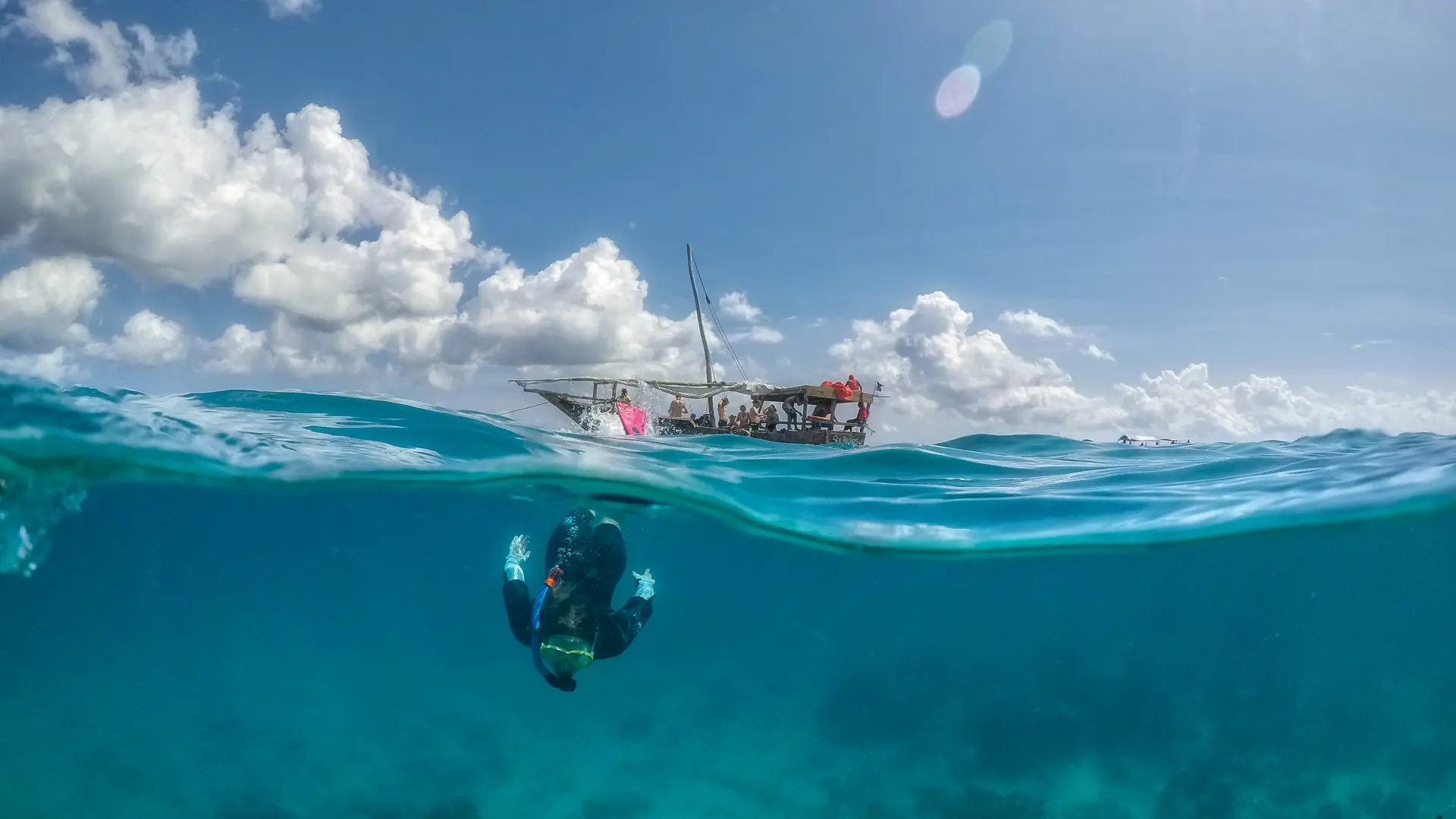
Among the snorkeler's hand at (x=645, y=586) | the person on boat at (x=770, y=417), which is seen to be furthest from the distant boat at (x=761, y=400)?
the snorkeler's hand at (x=645, y=586)

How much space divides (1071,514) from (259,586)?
2544cm

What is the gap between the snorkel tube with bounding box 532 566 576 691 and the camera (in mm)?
6129

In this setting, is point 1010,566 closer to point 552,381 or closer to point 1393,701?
point 1393,701

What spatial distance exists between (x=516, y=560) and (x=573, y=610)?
5.16 feet

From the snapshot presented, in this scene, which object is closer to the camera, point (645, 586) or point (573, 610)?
point (573, 610)

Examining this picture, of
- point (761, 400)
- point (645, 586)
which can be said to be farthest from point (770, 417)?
point (645, 586)

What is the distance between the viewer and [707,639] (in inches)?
1166

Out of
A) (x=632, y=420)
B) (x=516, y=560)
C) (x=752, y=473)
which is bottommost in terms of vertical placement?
(x=516, y=560)

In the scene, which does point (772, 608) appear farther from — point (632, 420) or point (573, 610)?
point (573, 610)

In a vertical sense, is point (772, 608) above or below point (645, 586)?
Answer: below

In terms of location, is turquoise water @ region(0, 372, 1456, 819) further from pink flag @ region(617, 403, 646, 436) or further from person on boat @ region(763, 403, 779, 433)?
person on boat @ region(763, 403, 779, 433)

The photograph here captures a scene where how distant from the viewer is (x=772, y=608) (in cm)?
2470

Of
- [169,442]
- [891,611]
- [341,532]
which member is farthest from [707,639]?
[169,442]

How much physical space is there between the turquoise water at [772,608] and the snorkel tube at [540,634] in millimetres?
4829
